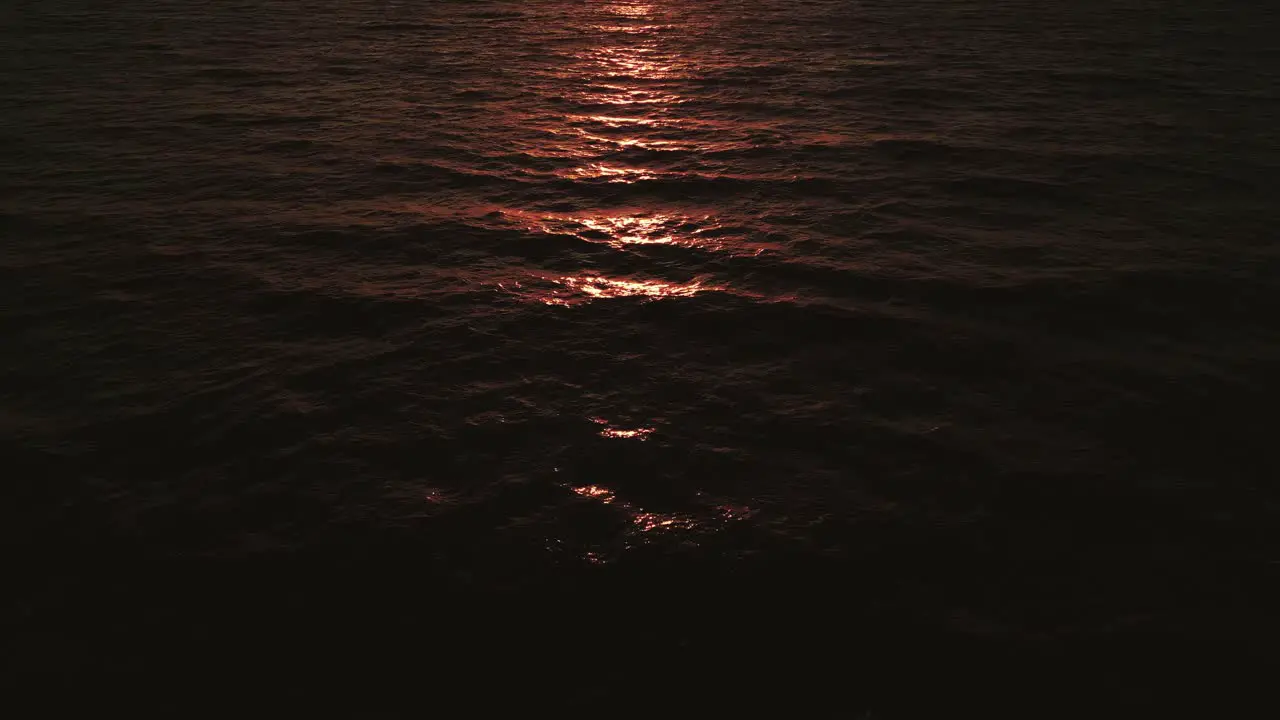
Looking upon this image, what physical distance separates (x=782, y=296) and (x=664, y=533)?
485 cm

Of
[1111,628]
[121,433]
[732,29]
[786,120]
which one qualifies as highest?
[732,29]

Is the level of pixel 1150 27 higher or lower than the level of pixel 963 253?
higher

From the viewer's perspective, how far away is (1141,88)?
785 inches

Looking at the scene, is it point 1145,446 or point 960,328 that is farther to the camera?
point 960,328

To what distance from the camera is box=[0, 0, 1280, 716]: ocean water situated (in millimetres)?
7227

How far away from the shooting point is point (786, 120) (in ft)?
60.0

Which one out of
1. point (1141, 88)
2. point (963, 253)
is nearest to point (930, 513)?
point (963, 253)

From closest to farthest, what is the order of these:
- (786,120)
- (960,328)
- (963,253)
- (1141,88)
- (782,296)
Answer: (960,328)
(782,296)
(963,253)
(786,120)
(1141,88)

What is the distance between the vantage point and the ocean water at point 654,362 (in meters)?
7.23

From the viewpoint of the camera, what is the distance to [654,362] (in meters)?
10.3

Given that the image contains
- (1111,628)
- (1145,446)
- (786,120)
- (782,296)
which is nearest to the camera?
(1111,628)

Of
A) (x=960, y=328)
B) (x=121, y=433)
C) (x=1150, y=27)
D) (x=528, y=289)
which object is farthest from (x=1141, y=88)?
(x=121, y=433)

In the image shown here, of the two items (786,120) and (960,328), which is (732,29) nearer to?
(786,120)

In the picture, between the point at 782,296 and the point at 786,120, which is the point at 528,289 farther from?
the point at 786,120
